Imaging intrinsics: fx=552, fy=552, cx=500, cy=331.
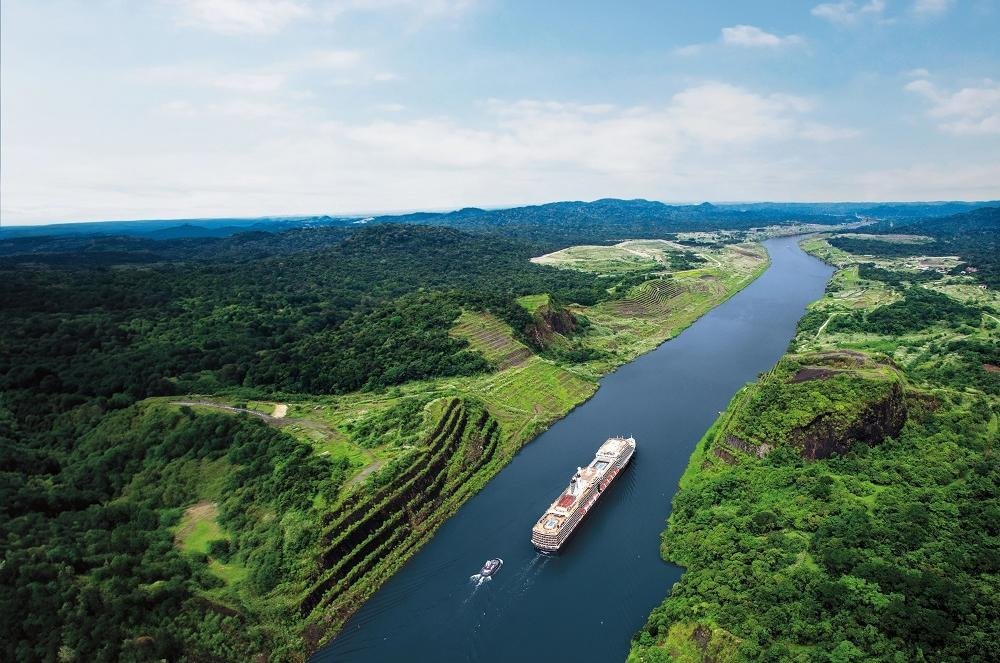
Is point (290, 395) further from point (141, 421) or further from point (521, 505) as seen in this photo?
point (521, 505)

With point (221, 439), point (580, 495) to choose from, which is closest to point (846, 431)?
point (580, 495)

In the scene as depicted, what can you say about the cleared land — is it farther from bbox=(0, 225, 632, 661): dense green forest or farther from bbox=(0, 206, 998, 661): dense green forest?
bbox=(0, 225, 632, 661): dense green forest

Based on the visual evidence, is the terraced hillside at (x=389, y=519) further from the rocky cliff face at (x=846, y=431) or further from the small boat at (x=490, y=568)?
the rocky cliff face at (x=846, y=431)

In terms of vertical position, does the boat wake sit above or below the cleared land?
below

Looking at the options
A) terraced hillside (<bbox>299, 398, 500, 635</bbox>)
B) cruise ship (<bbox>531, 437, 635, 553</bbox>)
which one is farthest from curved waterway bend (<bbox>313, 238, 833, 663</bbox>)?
terraced hillside (<bbox>299, 398, 500, 635</bbox>)

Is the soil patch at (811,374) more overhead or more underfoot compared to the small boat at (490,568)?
more overhead

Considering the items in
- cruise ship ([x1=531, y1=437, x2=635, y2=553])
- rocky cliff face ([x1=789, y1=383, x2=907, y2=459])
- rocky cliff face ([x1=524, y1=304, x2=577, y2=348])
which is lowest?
cruise ship ([x1=531, y1=437, x2=635, y2=553])

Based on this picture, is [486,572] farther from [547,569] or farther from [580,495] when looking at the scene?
[580,495]

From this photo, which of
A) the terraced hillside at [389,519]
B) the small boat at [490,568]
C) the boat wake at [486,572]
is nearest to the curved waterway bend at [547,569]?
the boat wake at [486,572]

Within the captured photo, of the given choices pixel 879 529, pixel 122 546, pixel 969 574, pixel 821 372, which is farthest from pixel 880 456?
pixel 122 546
